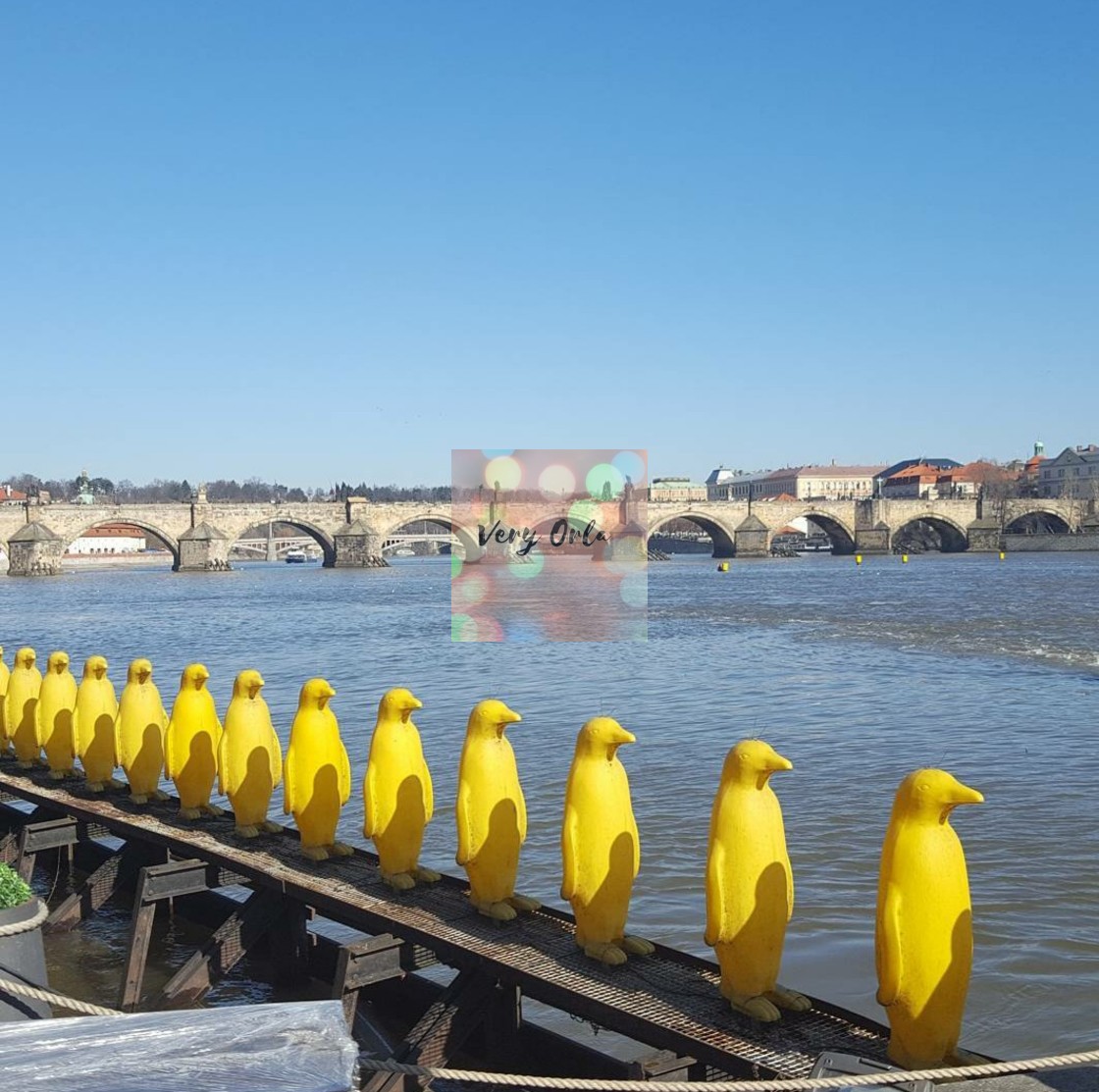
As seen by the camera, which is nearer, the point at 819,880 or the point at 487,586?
the point at 819,880

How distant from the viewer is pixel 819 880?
925cm

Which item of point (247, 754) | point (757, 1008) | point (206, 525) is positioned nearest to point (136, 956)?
point (247, 754)

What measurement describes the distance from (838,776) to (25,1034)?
10.5m

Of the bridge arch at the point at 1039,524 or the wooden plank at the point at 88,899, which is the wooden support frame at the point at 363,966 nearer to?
the wooden plank at the point at 88,899

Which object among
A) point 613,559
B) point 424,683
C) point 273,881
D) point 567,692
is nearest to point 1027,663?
point 567,692

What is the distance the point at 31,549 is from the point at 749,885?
7227cm

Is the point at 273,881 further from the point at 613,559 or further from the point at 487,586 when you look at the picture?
the point at 613,559

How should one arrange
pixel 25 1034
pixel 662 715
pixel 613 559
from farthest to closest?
pixel 613 559
pixel 662 715
pixel 25 1034

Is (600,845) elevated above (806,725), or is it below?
above

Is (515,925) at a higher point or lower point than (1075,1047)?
higher

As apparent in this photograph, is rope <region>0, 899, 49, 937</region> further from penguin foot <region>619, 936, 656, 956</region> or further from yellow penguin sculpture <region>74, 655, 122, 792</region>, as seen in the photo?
yellow penguin sculpture <region>74, 655, 122, 792</region>

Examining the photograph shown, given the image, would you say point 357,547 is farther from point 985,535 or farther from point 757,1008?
point 757,1008

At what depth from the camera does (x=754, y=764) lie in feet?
15.7

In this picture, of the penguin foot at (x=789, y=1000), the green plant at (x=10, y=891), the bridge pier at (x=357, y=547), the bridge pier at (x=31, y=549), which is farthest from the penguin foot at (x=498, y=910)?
the bridge pier at (x=357, y=547)
